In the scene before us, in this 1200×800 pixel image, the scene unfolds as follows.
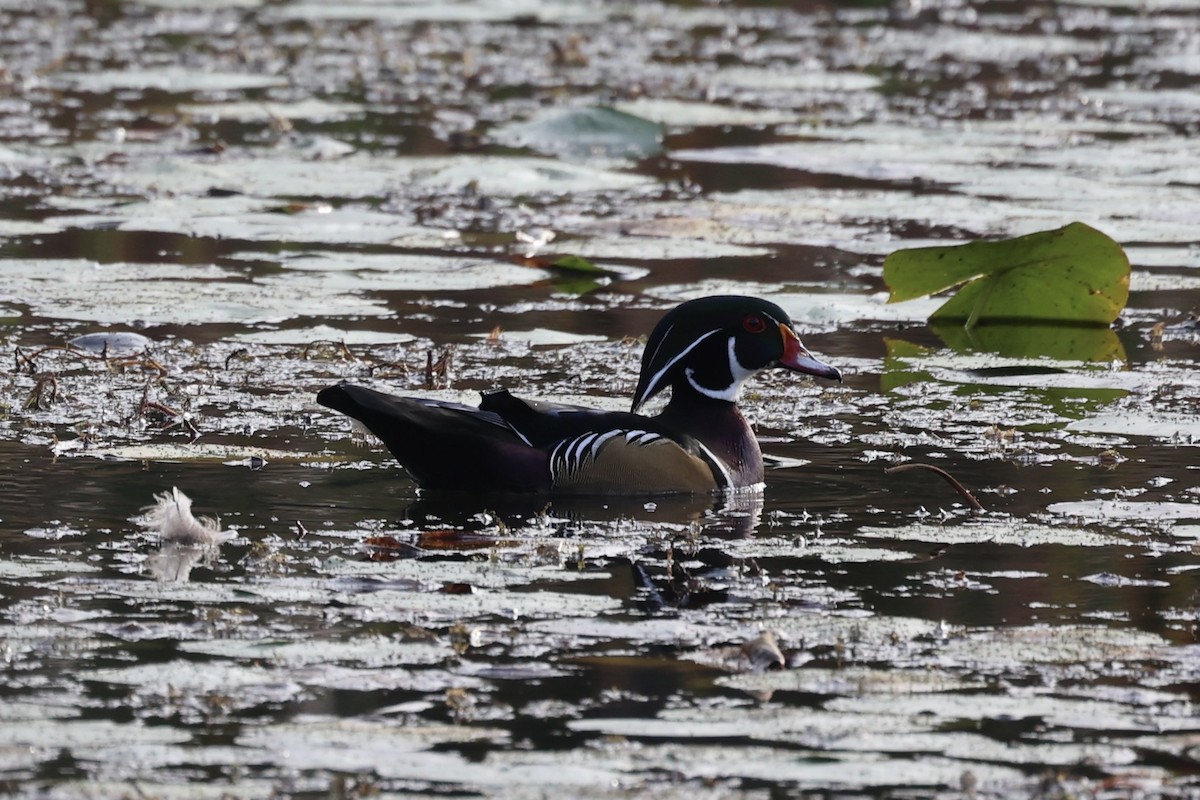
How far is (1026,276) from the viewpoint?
32.0ft

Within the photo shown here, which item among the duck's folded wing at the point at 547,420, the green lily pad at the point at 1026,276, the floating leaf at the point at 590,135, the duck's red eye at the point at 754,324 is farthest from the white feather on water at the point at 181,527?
the floating leaf at the point at 590,135

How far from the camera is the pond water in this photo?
4.67 meters

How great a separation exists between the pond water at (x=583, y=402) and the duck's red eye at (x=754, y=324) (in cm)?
46

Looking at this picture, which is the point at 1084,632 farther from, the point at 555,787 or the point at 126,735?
the point at 126,735

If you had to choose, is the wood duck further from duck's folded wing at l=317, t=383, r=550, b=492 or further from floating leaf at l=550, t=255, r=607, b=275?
floating leaf at l=550, t=255, r=607, b=275

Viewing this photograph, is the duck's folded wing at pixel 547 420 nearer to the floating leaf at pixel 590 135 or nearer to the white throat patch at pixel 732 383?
the white throat patch at pixel 732 383

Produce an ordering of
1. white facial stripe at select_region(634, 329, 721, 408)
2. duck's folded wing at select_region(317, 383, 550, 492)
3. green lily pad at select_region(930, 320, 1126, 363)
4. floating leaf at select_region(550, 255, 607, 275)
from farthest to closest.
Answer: floating leaf at select_region(550, 255, 607, 275) < green lily pad at select_region(930, 320, 1126, 363) < white facial stripe at select_region(634, 329, 721, 408) < duck's folded wing at select_region(317, 383, 550, 492)

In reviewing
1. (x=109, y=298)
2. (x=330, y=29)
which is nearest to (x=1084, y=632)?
(x=109, y=298)

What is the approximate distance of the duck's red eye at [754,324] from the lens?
24.9 ft

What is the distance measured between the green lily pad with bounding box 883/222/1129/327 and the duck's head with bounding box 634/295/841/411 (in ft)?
6.10

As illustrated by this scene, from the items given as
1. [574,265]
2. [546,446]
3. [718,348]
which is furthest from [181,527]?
[574,265]

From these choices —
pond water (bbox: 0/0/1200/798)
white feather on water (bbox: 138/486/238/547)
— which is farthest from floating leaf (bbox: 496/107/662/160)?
white feather on water (bbox: 138/486/238/547)

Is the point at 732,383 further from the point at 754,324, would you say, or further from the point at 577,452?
the point at 577,452

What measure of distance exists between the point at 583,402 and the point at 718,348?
33.3 inches
